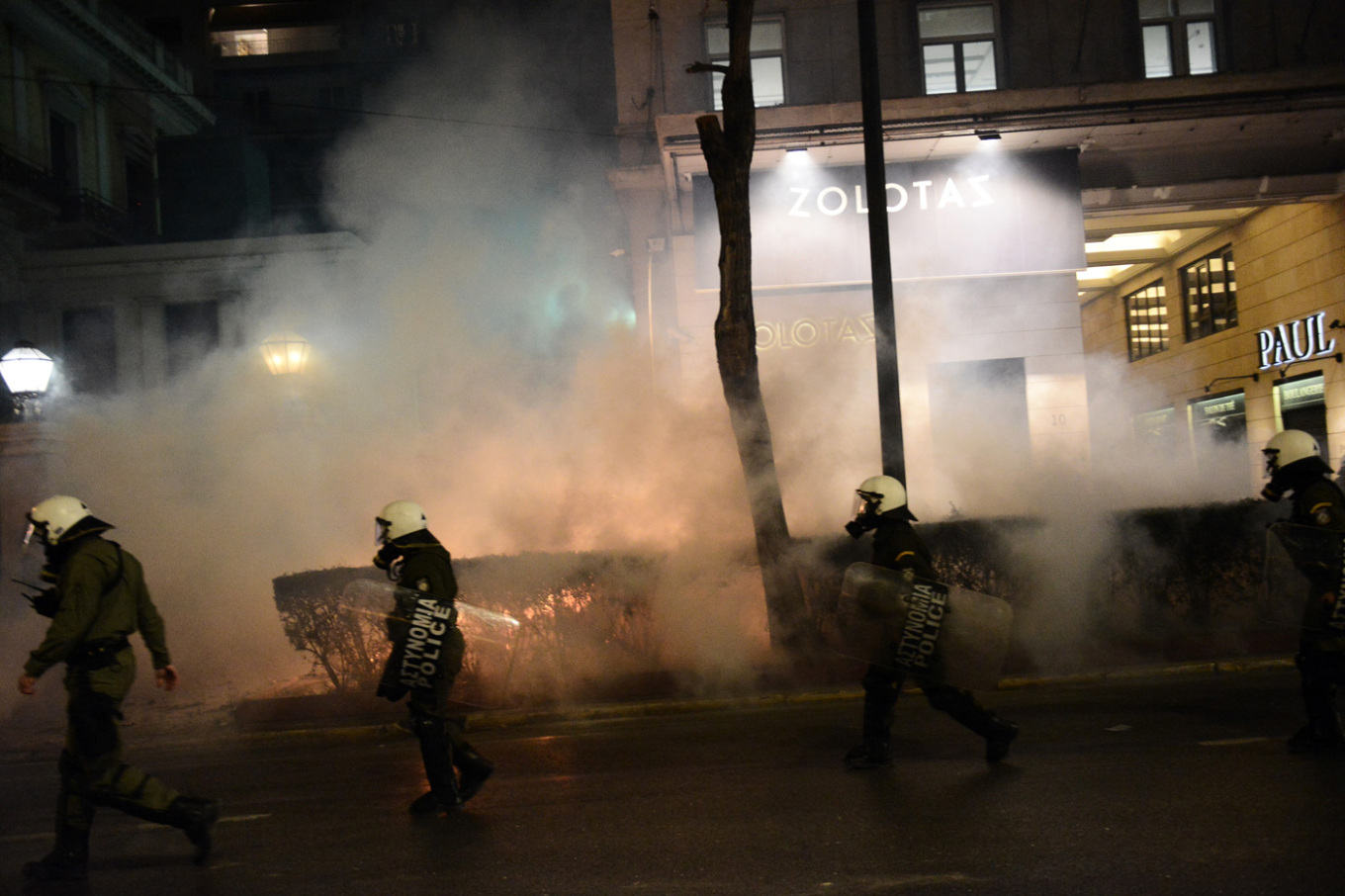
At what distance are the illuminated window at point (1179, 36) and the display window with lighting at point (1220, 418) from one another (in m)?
5.37

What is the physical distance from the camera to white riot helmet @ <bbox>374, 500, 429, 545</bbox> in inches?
185

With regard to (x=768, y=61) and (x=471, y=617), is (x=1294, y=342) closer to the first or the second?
(x=768, y=61)

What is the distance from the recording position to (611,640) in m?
8.12

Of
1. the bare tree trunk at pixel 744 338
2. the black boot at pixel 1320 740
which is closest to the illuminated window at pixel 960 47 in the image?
the bare tree trunk at pixel 744 338

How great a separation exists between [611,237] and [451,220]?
133 inches

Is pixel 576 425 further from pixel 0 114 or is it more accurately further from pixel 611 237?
pixel 0 114

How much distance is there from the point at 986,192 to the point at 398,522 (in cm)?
1050

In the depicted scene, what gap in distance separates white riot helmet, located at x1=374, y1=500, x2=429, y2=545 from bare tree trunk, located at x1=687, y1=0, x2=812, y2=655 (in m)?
3.88

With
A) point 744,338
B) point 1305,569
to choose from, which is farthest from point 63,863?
point 744,338

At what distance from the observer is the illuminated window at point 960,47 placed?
13828mm

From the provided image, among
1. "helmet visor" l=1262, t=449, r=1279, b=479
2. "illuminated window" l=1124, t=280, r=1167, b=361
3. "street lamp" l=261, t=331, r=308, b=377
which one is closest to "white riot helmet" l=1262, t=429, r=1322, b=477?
"helmet visor" l=1262, t=449, r=1279, b=479

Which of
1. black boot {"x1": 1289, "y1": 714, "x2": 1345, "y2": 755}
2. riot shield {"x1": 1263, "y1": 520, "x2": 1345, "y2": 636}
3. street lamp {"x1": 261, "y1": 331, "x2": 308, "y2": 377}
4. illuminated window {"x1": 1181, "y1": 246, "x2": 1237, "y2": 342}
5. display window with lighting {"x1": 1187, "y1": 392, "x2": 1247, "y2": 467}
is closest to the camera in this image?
riot shield {"x1": 1263, "y1": 520, "x2": 1345, "y2": 636}

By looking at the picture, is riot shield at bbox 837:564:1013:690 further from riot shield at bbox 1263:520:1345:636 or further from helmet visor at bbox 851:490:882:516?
riot shield at bbox 1263:520:1345:636

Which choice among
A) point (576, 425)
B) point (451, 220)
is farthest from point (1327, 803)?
point (451, 220)
